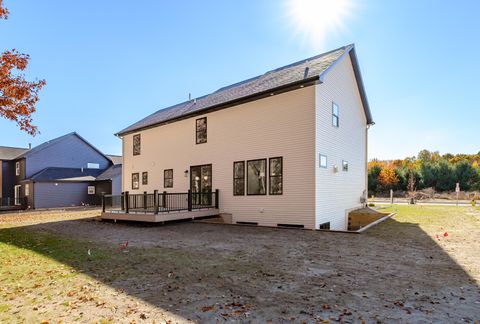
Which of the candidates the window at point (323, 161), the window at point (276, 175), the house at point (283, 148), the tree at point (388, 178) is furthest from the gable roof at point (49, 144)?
the tree at point (388, 178)

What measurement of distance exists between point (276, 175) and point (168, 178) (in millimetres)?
7947

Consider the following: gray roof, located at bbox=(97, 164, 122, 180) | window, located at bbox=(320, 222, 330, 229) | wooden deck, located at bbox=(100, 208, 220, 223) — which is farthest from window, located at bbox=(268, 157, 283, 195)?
gray roof, located at bbox=(97, 164, 122, 180)

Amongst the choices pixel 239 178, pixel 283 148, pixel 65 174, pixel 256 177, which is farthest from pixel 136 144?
pixel 65 174

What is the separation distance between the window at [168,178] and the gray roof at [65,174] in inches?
677

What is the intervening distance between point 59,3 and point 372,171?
144 ft

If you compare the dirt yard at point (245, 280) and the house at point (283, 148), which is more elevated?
the house at point (283, 148)

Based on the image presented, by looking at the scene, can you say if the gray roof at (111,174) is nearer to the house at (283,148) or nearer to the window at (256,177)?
the house at (283,148)

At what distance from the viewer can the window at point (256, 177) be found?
1234 cm

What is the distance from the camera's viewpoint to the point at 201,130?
1530 centimetres

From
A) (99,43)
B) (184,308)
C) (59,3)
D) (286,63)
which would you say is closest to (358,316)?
(184,308)

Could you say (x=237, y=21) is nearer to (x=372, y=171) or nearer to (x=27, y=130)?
(x=27, y=130)

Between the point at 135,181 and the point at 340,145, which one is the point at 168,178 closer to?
the point at 135,181

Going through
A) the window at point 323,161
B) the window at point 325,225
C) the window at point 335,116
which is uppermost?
the window at point 335,116

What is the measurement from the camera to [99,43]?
1698cm
